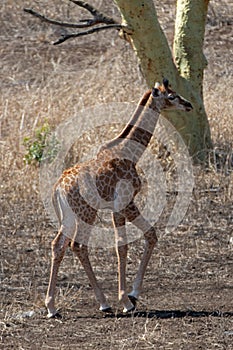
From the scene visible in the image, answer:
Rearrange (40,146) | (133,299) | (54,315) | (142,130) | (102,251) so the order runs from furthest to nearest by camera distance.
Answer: (40,146), (102,251), (142,130), (133,299), (54,315)

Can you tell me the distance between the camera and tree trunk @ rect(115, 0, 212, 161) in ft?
32.7

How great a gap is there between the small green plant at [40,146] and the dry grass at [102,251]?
0.45 ft

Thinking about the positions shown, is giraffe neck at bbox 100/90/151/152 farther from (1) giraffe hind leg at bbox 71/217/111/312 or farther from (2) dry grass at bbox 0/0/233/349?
(2) dry grass at bbox 0/0/233/349

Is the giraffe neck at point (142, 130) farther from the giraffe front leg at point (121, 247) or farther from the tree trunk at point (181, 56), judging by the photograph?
the tree trunk at point (181, 56)

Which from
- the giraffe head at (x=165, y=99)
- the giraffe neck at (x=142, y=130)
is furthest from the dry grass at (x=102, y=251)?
the giraffe head at (x=165, y=99)

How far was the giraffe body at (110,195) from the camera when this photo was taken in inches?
250

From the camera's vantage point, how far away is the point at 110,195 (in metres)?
6.45

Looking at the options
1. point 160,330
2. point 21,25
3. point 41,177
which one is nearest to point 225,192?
point 41,177

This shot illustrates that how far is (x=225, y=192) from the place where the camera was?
9.47 meters

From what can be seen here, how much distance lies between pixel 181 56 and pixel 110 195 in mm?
4455

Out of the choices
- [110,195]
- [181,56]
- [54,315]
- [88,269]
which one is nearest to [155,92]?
[110,195]

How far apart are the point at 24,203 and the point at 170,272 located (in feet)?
7.93

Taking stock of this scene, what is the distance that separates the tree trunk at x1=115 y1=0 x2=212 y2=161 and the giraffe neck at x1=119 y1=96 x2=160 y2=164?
331 centimetres

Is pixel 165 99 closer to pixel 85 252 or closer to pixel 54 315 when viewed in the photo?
pixel 85 252
